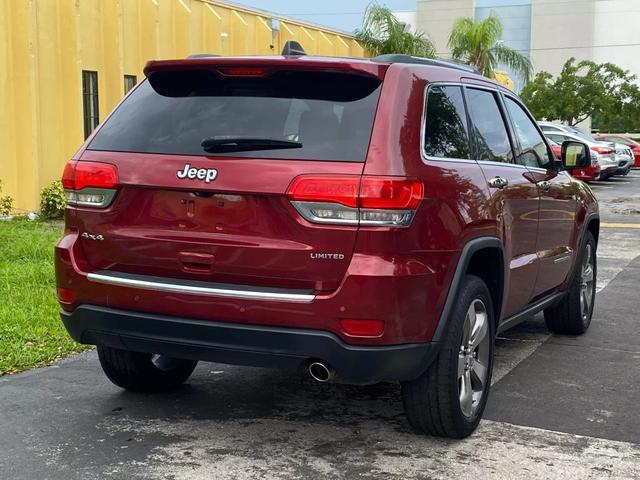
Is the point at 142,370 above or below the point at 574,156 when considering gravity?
below

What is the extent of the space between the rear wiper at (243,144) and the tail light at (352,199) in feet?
0.76

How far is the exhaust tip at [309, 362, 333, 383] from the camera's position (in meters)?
3.87

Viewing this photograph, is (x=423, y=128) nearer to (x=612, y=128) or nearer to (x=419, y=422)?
(x=419, y=422)

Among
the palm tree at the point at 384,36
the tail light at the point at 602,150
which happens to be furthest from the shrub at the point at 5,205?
the tail light at the point at 602,150

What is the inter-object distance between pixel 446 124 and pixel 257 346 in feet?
5.03

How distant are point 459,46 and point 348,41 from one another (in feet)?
20.0

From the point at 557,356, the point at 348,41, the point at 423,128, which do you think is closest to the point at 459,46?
the point at 348,41

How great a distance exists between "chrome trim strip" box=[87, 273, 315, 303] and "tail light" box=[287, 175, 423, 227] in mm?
350

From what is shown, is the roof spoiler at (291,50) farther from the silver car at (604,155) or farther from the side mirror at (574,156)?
the silver car at (604,155)

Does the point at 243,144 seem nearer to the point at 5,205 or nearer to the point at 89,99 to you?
the point at 5,205

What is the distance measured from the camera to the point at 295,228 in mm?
3777

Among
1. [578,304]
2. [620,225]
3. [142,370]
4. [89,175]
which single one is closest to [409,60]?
[89,175]

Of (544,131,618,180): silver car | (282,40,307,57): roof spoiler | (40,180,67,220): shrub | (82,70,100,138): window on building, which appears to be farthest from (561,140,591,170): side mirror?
(544,131,618,180): silver car

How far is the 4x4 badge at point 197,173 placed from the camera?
12.9 ft
